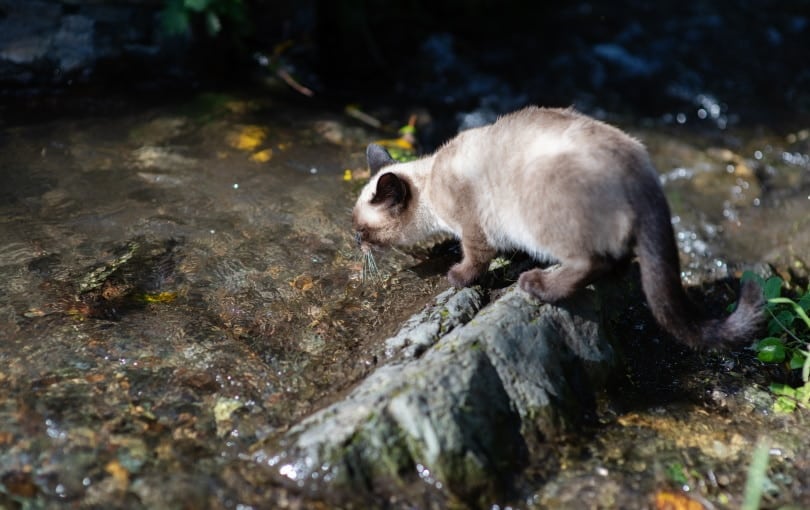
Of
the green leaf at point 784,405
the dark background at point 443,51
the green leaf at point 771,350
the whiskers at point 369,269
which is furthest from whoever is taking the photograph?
the dark background at point 443,51

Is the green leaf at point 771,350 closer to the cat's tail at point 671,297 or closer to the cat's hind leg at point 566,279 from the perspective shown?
the cat's tail at point 671,297

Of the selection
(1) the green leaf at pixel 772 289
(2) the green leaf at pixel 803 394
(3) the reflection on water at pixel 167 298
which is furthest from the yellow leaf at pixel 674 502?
(1) the green leaf at pixel 772 289

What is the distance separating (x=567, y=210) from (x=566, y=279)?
0.36m

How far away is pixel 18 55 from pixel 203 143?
199 centimetres

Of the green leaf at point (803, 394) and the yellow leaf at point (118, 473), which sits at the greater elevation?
the yellow leaf at point (118, 473)

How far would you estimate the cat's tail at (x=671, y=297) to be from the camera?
3.45 m

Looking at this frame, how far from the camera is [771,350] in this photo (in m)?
4.07

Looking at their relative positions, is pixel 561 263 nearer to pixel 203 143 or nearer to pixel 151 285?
pixel 151 285

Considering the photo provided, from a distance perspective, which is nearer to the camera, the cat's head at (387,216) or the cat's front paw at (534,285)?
the cat's front paw at (534,285)

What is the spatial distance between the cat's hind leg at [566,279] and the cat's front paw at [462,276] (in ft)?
1.47

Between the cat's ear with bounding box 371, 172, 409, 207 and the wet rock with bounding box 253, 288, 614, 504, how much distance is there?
106 centimetres

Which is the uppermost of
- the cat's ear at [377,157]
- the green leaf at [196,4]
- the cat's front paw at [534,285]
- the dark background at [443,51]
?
the green leaf at [196,4]

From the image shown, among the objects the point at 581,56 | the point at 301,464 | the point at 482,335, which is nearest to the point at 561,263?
the point at 482,335

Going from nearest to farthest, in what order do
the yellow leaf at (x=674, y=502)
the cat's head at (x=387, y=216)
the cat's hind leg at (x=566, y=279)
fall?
1. the yellow leaf at (x=674, y=502)
2. the cat's hind leg at (x=566, y=279)
3. the cat's head at (x=387, y=216)
